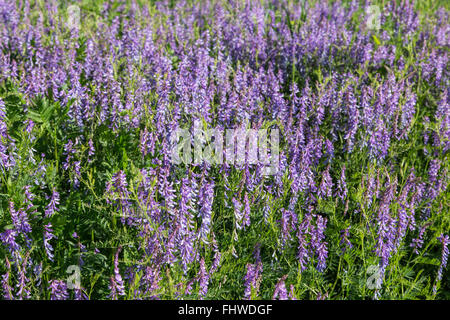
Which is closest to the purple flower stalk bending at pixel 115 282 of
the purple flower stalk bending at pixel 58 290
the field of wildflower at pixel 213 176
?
the field of wildflower at pixel 213 176

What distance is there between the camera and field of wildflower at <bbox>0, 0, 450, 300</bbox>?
2.97 metres

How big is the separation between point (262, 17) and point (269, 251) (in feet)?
9.90

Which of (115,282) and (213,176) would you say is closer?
(115,282)

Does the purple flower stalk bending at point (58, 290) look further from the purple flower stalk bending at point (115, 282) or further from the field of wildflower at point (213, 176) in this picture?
the purple flower stalk bending at point (115, 282)

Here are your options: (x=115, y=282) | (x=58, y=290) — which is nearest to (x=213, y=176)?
(x=115, y=282)

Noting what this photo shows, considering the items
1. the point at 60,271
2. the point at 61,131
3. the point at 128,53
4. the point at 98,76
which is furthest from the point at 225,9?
the point at 60,271

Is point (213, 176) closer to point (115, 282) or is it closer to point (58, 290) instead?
point (115, 282)

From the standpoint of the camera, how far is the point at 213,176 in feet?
11.7

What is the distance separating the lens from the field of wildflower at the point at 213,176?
2.97 m
